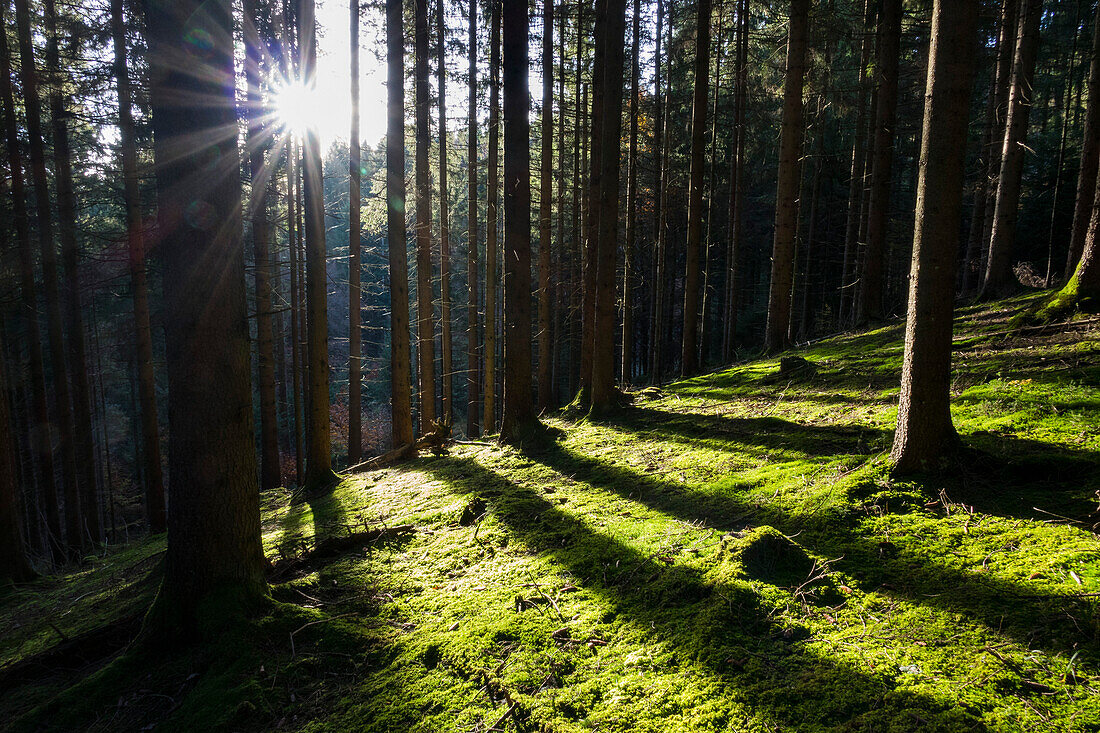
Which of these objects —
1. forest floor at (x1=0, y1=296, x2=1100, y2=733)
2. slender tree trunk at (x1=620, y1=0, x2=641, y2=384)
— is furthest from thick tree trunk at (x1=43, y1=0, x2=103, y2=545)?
slender tree trunk at (x1=620, y1=0, x2=641, y2=384)

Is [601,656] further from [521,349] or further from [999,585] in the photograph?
[521,349]

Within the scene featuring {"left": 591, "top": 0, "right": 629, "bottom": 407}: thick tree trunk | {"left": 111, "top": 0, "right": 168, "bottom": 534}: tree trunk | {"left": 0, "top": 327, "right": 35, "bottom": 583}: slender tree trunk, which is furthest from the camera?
{"left": 111, "top": 0, "right": 168, "bottom": 534}: tree trunk

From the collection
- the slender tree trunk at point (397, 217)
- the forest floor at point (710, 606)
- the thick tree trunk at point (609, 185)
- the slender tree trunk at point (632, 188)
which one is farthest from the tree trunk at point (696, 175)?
the forest floor at point (710, 606)

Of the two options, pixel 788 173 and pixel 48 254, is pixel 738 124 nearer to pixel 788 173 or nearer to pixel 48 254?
pixel 788 173

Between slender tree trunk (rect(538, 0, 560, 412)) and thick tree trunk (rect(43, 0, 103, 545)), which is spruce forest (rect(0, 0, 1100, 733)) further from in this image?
slender tree trunk (rect(538, 0, 560, 412))

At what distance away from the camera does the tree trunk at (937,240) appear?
337 centimetres

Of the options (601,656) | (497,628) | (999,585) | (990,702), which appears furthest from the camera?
(497,628)

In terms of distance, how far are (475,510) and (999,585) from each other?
4.46m

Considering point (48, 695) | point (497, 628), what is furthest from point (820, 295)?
point (48, 695)

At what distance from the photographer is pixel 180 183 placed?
3588 millimetres

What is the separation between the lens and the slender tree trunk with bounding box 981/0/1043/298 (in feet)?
30.6

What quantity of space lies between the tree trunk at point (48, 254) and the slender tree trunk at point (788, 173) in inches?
593

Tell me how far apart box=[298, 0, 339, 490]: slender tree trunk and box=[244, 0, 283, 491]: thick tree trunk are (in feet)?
7.91

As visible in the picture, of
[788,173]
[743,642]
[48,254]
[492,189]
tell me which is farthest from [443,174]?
[743,642]
